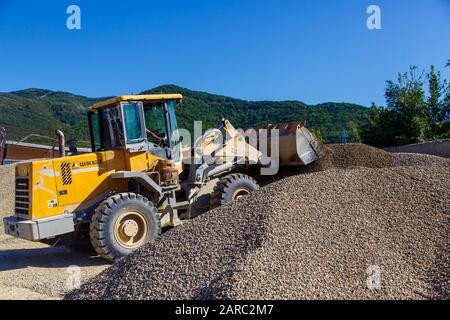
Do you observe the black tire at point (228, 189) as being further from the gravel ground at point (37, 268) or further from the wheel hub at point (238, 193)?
the gravel ground at point (37, 268)

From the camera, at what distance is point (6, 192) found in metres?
12.4

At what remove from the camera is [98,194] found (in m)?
7.07

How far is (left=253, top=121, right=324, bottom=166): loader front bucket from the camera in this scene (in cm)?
941

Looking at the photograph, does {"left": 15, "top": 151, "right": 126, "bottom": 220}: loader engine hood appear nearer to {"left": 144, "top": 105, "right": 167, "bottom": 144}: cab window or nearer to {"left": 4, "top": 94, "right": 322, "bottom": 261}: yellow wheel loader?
{"left": 4, "top": 94, "right": 322, "bottom": 261}: yellow wheel loader

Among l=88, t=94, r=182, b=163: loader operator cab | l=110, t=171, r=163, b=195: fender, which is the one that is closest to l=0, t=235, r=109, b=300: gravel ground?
l=110, t=171, r=163, b=195: fender

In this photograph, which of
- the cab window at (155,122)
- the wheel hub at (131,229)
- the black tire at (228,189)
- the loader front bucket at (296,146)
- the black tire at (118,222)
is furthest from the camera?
the loader front bucket at (296,146)

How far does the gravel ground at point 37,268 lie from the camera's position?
214 inches

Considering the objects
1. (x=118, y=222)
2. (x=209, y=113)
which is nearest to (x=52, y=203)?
(x=118, y=222)

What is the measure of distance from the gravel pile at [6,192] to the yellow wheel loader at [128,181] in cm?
436

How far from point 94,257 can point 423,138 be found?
1497 cm

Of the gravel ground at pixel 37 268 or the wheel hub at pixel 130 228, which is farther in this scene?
the wheel hub at pixel 130 228

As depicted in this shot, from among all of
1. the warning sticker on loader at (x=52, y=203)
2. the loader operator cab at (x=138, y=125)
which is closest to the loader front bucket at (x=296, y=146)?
the loader operator cab at (x=138, y=125)

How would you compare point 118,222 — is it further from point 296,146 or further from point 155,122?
point 296,146
